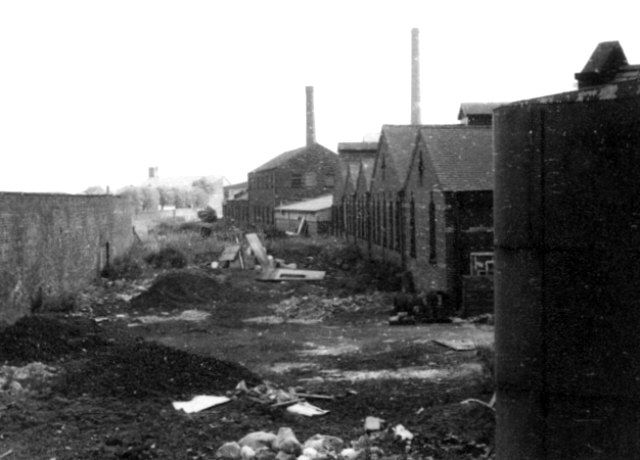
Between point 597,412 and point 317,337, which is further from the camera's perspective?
point 317,337

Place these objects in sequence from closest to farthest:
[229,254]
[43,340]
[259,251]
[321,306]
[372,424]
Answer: [372,424], [43,340], [321,306], [259,251], [229,254]

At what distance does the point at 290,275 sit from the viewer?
30797 mm

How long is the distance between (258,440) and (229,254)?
1071 inches

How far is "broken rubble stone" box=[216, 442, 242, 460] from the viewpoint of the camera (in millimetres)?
9000

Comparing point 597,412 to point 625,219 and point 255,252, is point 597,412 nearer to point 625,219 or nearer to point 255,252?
point 625,219

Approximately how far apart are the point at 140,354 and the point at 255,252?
21597mm

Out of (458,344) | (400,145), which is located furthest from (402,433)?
(400,145)

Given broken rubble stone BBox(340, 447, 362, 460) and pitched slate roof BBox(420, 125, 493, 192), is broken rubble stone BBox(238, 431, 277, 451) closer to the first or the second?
broken rubble stone BBox(340, 447, 362, 460)

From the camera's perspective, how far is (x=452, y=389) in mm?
12242

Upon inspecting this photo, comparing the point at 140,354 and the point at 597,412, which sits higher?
the point at 597,412

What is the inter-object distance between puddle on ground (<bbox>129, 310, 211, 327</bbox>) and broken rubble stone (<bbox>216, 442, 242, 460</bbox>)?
13.4 meters

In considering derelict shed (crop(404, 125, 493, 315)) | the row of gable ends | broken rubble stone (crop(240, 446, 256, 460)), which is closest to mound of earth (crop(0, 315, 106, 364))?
broken rubble stone (crop(240, 446, 256, 460))

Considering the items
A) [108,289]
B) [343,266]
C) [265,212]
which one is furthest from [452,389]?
[265,212]

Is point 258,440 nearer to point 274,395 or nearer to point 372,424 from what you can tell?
point 372,424
